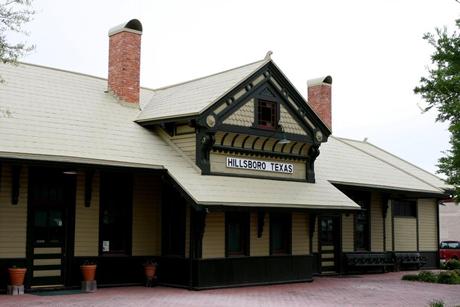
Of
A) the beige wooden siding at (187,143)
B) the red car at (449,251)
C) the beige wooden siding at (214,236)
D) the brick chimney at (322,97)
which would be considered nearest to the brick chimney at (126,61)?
the beige wooden siding at (187,143)

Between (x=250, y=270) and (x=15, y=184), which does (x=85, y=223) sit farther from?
(x=250, y=270)

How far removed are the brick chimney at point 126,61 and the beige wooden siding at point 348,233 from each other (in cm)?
915

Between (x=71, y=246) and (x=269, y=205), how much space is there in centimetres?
545

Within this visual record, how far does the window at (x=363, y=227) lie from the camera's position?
25203 millimetres

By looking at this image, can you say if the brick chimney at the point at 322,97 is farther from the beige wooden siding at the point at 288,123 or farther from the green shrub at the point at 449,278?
the green shrub at the point at 449,278

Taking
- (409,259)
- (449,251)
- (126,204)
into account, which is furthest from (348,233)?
(449,251)

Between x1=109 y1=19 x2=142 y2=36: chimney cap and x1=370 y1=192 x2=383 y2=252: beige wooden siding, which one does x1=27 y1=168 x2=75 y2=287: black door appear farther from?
x1=370 y1=192 x2=383 y2=252: beige wooden siding

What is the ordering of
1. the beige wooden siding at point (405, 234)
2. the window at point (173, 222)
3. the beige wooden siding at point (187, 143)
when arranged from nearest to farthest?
the window at point (173, 222), the beige wooden siding at point (187, 143), the beige wooden siding at point (405, 234)

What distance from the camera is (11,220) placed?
52.4ft

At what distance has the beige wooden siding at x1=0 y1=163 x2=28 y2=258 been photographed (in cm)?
1581

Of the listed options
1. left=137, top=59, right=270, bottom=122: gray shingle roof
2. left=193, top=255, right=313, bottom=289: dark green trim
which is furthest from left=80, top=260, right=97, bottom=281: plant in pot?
left=137, top=59, right=270, bottom=122: gray shingle roof

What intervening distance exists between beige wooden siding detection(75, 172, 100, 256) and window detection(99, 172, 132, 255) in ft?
0.62

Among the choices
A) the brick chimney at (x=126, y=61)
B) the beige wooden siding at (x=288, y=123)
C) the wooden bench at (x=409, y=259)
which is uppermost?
the brick chimney at (x=126, y=61)

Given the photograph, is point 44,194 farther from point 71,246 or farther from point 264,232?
point 264,232
